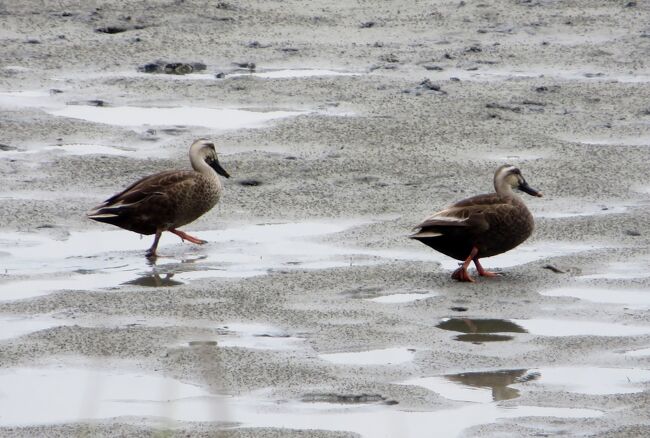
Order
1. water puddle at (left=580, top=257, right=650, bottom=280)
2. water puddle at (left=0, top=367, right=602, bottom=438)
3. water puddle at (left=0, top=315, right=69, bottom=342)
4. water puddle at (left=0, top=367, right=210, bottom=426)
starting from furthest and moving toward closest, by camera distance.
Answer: water puddle at (left=580, top=257, right=650, bottom=280) → water puddle at (left=0, top=315, right=69, bottom=342) → water puddle at (left=0, top=367, right=210, bottom=426) → water puddle at (left=0, top=367, right=602, bottom=438)

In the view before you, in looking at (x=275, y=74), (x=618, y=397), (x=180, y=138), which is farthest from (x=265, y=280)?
(x=275, y=74)

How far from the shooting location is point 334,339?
850 cm

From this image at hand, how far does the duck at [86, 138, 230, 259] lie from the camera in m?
10.7

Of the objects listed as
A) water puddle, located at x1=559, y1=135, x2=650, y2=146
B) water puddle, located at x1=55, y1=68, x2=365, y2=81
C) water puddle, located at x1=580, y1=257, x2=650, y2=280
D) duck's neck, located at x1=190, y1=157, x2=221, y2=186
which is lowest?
water puddle, located at x1=580, y1=257, x2=650, y2=280

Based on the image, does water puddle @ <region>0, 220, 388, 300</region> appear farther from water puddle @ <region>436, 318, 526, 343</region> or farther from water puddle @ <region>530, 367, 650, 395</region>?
water puddle @ <region>530, 367, 650, 395</region>

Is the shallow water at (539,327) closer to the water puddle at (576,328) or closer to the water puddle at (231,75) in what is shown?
the water puddle at (576,328)

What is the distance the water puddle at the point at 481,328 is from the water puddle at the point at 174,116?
511 centimetres

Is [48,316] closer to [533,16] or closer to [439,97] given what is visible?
[439,97]

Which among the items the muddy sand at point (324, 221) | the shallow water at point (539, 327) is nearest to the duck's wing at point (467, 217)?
the muddy sand at point (324, 221)

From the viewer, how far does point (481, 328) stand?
8.78 metres

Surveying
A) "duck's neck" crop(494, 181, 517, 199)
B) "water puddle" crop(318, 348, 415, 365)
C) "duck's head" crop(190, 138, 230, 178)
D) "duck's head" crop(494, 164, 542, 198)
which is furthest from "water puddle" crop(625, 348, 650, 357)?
"duck's head" crop(190, 138, 230, 178)

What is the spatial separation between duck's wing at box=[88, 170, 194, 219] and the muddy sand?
0.95ft

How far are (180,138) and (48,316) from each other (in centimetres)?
458

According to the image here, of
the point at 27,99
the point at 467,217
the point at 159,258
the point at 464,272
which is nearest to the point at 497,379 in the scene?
the point at 464,272
